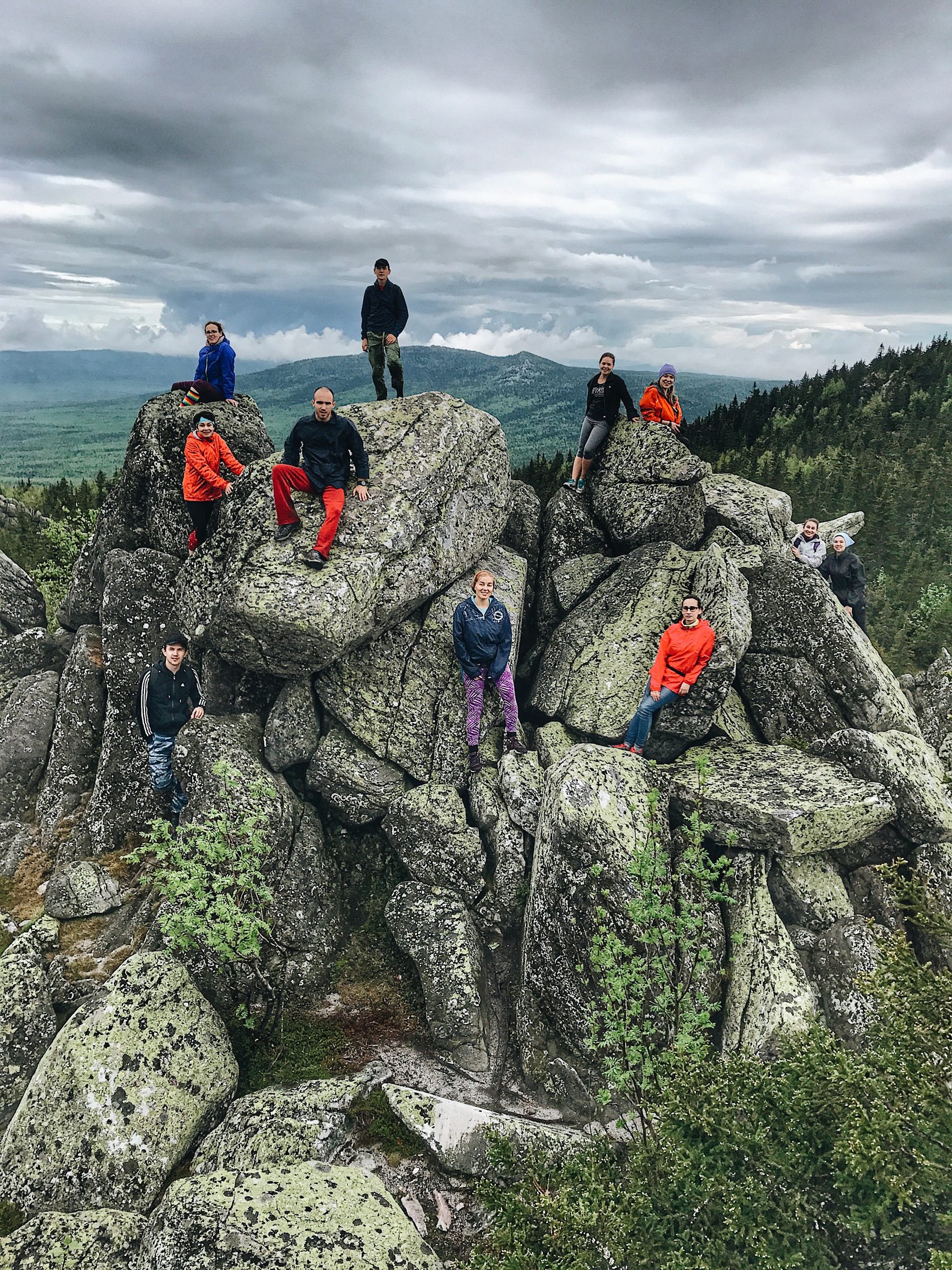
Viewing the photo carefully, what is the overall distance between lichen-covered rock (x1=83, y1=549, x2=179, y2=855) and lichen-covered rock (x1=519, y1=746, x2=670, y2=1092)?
11.2 m

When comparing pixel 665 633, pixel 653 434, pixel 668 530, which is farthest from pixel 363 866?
pixel 653 434

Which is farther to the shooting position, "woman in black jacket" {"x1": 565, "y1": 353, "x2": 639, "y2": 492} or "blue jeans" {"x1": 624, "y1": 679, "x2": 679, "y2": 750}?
"woman in black jacket" {"x1": 565, "y1": 353, "x2": 639, "y2": 492}

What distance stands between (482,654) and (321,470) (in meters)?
6.32

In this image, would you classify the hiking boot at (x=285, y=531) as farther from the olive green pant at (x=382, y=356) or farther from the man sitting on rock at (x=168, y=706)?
the olive green pant at (x=382, y=356)

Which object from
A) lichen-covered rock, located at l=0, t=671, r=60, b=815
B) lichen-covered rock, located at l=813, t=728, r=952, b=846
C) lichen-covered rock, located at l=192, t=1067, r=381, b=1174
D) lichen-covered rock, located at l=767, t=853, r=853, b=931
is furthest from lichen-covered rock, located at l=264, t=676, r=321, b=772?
lichen-covered rock, located at l=813, t=728, r=952, b=846

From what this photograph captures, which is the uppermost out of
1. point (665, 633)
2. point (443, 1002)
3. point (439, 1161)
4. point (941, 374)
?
point (941, 374)

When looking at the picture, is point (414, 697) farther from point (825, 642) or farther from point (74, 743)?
point (825, 642)

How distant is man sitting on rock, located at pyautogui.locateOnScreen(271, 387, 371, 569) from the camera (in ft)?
59.1

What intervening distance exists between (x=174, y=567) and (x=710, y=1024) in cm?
1897

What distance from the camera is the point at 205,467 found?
2031 cm

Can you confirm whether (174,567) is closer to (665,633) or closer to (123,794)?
(123,794)

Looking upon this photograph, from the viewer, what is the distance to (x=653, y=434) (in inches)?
909

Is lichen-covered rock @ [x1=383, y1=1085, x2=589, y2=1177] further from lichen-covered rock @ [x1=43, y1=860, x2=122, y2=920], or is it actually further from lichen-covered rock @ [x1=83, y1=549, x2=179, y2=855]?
lichen-covered rock @ [x1=83, y1=549, x2=179, y2=855]

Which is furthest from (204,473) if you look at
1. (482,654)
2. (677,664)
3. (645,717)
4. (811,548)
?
(811,548)
